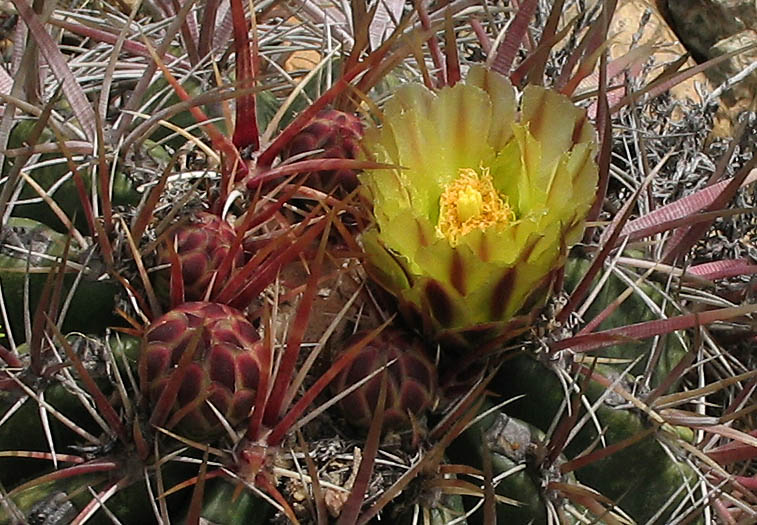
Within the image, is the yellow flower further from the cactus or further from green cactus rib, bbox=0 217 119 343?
green cactus rib, bbox=0 217 119 343

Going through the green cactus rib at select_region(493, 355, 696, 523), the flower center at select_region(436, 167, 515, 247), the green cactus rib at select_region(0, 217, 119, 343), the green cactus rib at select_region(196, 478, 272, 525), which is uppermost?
the green cactus rib at select_region(0, 217, 119, 343)

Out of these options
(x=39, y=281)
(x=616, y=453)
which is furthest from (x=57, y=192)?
(x=616, y=453)

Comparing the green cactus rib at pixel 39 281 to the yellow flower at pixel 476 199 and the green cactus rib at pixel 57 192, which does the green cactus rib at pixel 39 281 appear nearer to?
the green cactus rib at pixel 57 192

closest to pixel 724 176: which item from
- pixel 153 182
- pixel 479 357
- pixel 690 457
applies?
pixel 690 457

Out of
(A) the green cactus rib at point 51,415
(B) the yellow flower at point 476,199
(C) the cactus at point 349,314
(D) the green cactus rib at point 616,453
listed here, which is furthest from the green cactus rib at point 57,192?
(D) the green cactus rib at point 616,453

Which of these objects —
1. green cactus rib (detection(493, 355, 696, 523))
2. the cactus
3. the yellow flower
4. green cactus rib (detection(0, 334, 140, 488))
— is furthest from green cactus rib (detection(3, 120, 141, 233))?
green cactus rib (detection(493, 355, 696, 523))

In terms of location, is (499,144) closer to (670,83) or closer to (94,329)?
(670,83)

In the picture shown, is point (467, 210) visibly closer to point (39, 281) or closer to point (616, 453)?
point (616, 453)
